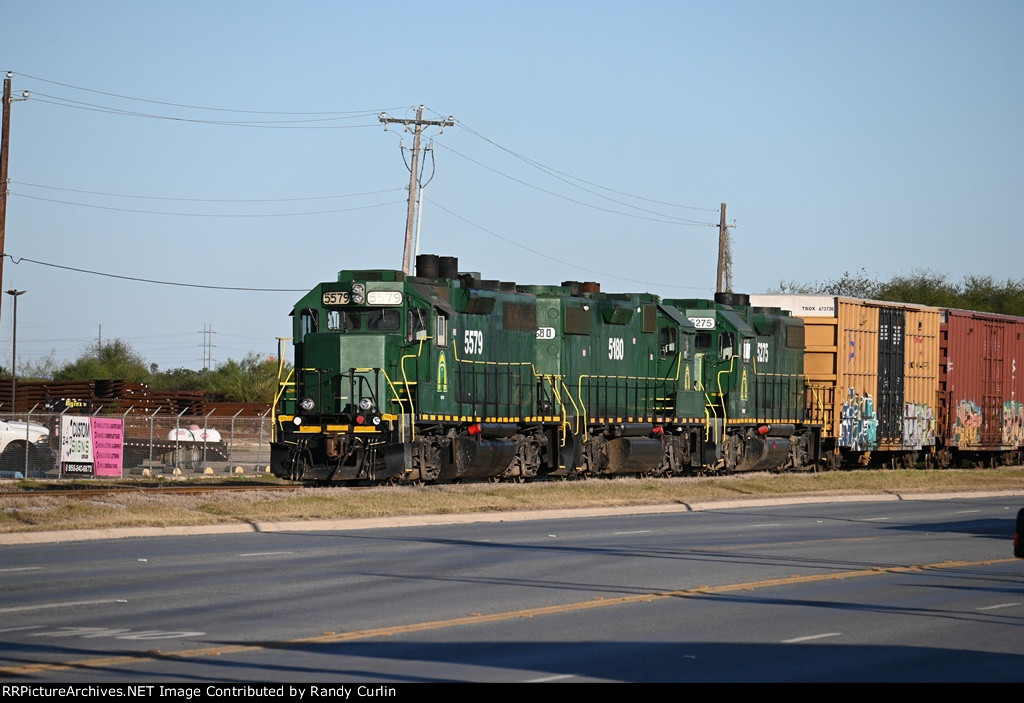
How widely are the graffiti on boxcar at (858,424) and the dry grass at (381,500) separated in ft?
16.9

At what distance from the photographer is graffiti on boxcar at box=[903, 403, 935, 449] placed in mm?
45656

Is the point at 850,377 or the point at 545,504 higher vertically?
the point at 850,377

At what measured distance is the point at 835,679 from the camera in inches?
394

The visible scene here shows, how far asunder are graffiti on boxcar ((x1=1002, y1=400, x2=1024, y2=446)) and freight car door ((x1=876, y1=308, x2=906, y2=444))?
7935mm

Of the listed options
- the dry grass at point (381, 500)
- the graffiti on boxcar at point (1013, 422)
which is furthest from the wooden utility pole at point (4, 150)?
the graffiti on boxcar at point (1013, 422)

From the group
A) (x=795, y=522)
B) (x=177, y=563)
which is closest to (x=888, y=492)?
(x=795, y=522)

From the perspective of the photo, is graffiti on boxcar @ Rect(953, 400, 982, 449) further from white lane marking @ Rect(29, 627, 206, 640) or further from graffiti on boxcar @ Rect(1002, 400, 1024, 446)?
Answer: white lane marking @ Rect(29, 627, 206, 640)

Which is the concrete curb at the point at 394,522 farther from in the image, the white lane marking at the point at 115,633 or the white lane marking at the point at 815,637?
the white lane marking at the point at 815,637

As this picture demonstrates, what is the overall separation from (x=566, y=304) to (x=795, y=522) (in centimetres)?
1017

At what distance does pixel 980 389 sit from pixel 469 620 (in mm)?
40151

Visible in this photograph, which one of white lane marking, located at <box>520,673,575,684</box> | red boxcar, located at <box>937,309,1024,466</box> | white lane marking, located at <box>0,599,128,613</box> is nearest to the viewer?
white lane marking, located at <box>520,673,575,684</box>

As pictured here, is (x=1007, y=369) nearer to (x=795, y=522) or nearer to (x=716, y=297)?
(x=716, y=297)

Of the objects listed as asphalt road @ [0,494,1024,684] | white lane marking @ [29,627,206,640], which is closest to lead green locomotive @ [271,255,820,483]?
asphalt road @ [0,494,1024,684]

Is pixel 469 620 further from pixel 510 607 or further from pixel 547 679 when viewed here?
pixel 547 679
